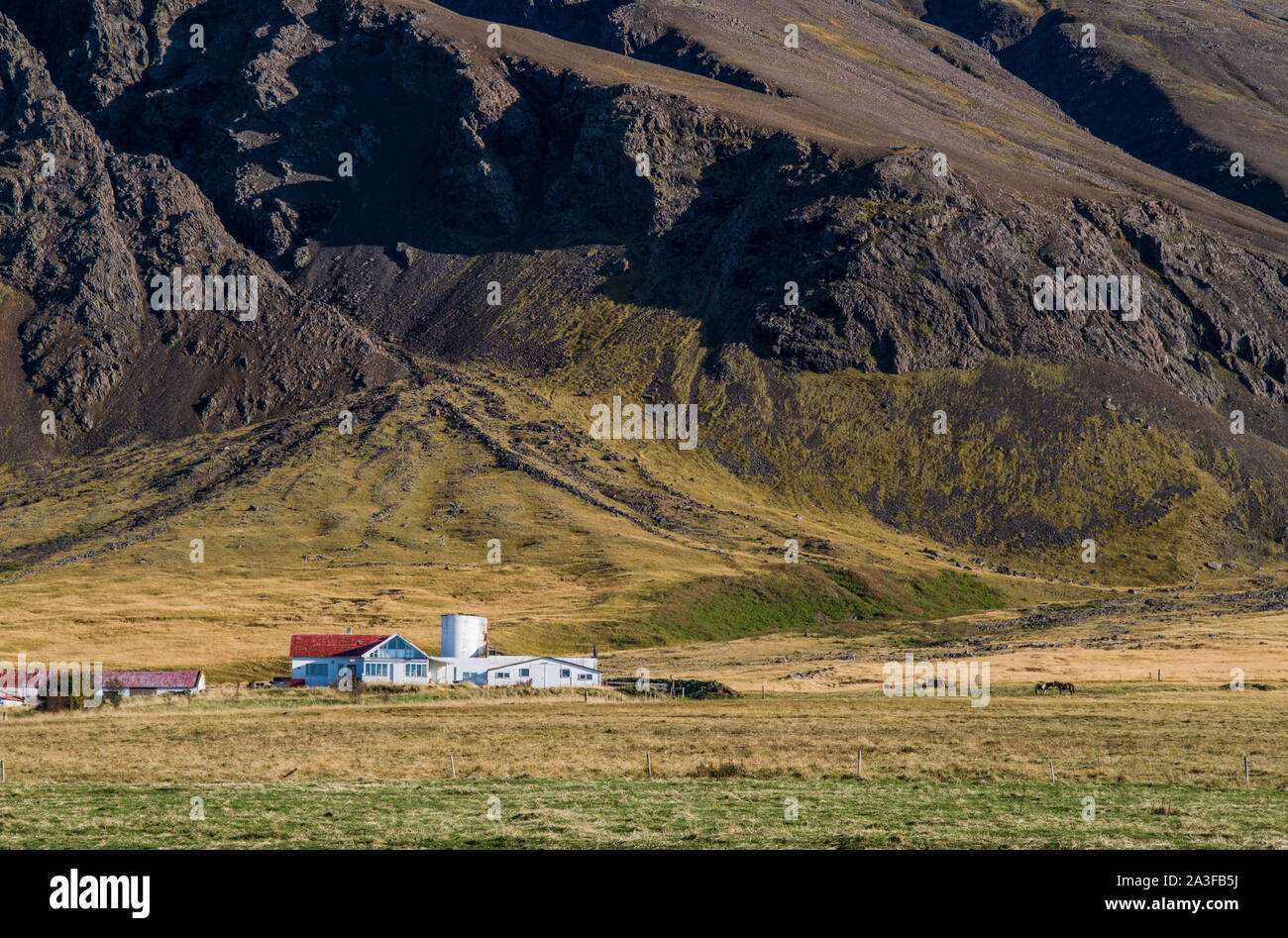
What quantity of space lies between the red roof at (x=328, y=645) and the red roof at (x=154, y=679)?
10633 millimetres

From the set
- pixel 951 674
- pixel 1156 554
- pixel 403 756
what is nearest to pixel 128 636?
pixel 951 674

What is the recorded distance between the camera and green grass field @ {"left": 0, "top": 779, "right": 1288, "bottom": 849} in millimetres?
25641

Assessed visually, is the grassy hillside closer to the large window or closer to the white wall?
the large window

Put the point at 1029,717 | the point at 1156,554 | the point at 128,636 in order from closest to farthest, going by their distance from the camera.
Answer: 1. the point at 1029,717
2. the point at 128,636
3. the point at 1156,554

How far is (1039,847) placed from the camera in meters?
24.5

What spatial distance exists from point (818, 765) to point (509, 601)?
106 meters

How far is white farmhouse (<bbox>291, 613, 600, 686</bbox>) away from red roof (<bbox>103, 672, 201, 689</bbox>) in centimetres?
1031

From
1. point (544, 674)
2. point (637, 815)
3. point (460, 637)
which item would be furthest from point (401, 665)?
point (637, 815)

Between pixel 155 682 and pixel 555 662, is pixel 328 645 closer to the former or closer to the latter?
pixel 155 682

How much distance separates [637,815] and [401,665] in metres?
72.1
